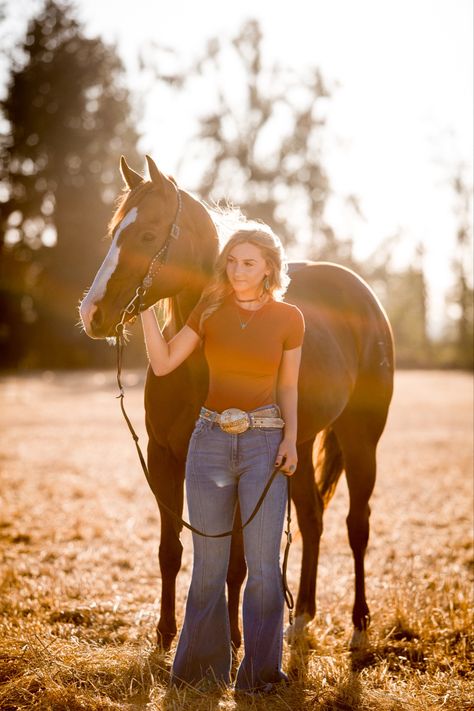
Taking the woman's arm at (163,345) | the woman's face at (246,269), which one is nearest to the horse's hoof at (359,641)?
the woman's arm at (163,345)

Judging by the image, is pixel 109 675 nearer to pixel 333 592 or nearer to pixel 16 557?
pixel 333 592

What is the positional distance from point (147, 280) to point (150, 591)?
257cm

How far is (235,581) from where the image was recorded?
3727 mm

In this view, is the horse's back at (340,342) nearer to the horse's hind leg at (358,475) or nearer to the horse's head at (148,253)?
the horse's hind leg at (358,475)

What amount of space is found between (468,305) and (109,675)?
34.3 meters

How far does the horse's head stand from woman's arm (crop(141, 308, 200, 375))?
10 centimetres

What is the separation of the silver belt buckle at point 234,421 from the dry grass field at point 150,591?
3.70 feet

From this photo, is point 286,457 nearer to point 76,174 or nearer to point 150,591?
point 150,591

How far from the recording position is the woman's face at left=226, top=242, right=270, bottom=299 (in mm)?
2924

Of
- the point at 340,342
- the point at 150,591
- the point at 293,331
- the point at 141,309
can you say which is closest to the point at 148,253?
the point at 141,309

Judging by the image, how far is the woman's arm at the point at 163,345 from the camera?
298 centimetres

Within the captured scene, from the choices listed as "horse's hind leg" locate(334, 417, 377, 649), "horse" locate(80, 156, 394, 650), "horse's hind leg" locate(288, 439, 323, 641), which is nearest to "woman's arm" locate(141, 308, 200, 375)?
"horse" locate(80, 156, 394, 650)

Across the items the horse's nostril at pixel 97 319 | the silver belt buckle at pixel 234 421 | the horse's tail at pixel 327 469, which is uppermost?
the horse's nostril at pixel 97 319

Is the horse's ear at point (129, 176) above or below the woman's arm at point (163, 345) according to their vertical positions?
above
